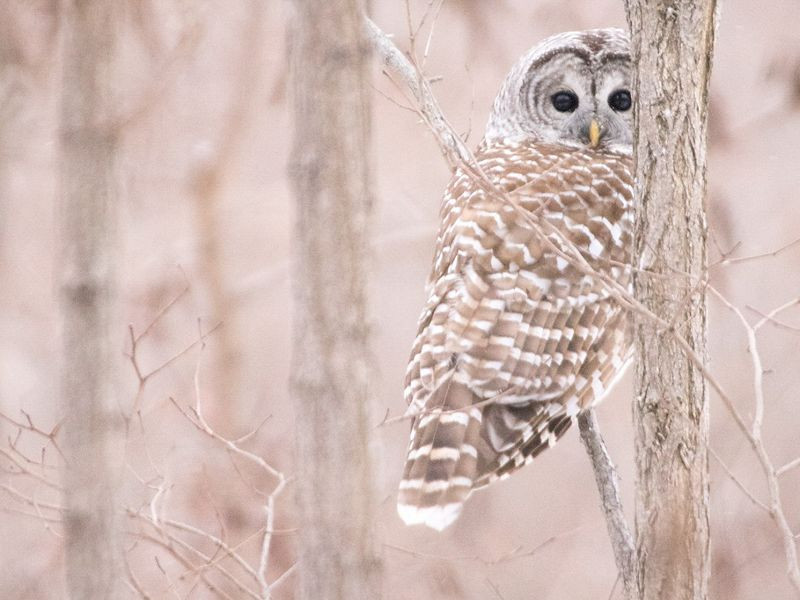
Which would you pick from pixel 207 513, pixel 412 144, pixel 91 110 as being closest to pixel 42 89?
pixel 207 513

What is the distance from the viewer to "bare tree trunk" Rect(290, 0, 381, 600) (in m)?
1.34

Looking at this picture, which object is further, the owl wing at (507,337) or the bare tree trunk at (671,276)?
the owl wing at (507,337)

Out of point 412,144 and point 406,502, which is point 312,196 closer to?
point 406,502

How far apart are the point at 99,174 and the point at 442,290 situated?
2.41 m

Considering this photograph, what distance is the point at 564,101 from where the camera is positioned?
4594 mm

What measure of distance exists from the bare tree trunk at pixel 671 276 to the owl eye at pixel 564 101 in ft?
6.81

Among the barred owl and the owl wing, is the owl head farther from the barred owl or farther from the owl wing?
the owl wing

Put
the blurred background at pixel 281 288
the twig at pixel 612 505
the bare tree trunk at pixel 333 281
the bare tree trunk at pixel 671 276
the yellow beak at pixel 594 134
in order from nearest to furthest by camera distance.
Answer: the bare tree trunk at pixel 333 281, the bare tree trunk at pixel 671 276, the twig at pixel 612 505, the yellow beak at pixel 594 134, the blurred background at pixel 281 288

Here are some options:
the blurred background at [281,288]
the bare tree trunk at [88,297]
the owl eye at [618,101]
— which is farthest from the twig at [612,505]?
the bare tree trunk at [88,297]

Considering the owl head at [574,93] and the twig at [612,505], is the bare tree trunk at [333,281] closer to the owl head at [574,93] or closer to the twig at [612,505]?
the twig at [612,505]

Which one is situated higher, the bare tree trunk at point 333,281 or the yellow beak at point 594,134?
the yellow beak at point 594,134

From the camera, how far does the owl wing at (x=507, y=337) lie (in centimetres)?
331

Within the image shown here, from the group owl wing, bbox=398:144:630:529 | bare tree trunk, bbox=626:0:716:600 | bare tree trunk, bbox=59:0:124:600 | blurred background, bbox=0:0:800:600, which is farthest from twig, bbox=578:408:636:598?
bare tree trunk, bbox=59:0:124:600

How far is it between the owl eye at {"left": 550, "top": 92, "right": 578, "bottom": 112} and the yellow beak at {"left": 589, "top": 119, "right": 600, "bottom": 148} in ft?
0.80
